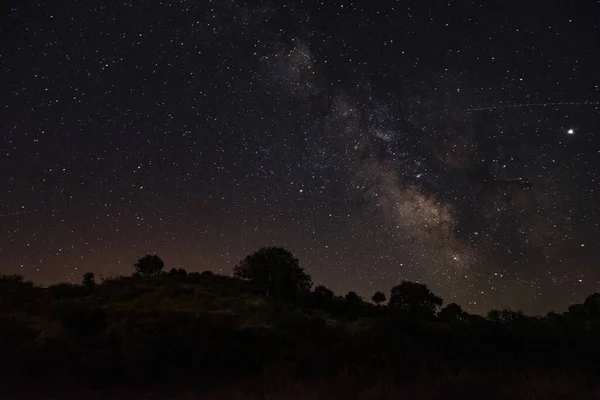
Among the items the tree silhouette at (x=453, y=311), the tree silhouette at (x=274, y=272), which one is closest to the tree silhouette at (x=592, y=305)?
the tree silhouette at (x=453, y=311)

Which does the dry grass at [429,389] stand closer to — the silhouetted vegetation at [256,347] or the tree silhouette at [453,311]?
the silhouetted vegetation at [256,347]

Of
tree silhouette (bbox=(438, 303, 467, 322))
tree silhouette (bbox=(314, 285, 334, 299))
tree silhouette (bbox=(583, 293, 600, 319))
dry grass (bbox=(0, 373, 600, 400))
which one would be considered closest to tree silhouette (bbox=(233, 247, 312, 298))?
tree silhouette (bbox=(314, 285, 334, 299))

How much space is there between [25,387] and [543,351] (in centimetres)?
1622

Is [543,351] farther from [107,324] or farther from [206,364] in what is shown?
[107,324]

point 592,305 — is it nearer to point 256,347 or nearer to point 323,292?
point 323,292

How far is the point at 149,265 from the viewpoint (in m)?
46.3

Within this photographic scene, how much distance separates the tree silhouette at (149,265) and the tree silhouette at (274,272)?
9.13 metres

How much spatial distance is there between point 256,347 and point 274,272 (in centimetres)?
2261

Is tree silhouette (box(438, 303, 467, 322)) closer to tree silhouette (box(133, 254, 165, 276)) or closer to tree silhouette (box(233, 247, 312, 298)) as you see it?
tree silhouette (box(233, 247, 312, 298))

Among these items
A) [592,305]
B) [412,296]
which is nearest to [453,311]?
[412,296]

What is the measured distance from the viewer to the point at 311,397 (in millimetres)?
8555

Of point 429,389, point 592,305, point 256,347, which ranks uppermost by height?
point 592,305

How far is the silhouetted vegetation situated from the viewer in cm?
1123

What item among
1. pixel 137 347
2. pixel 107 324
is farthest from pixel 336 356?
pixel 107 324
